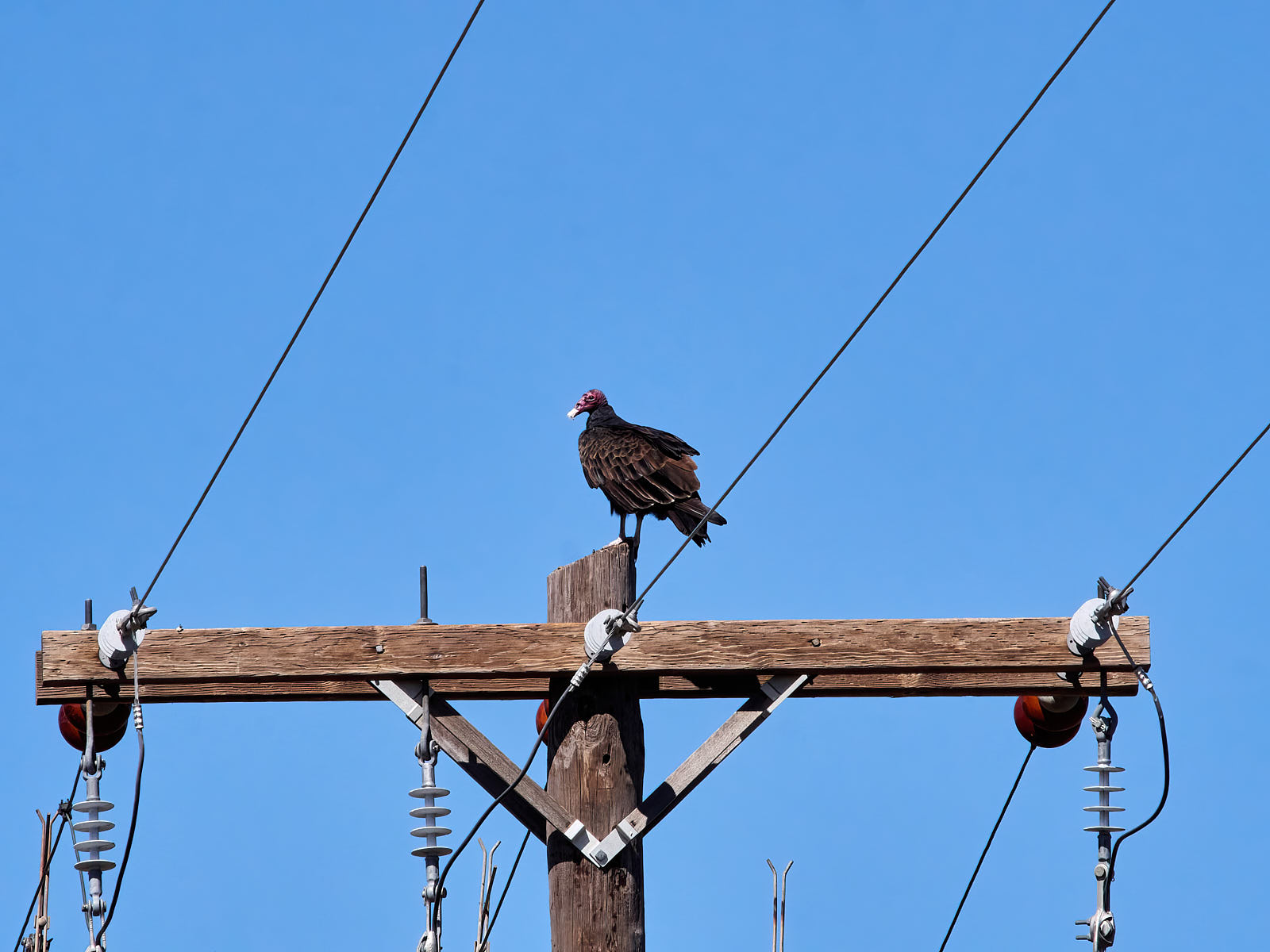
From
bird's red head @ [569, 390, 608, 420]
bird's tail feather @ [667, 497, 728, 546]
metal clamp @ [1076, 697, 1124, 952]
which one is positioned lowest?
metal clamp @ [1076, 697, 1124, 952]

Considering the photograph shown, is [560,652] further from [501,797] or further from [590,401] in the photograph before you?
[590,401]

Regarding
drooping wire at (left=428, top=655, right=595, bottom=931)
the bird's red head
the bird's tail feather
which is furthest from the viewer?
the bird's red head

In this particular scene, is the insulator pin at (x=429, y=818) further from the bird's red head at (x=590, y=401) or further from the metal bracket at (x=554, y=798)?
the bird's red head at (x=590, y=401)

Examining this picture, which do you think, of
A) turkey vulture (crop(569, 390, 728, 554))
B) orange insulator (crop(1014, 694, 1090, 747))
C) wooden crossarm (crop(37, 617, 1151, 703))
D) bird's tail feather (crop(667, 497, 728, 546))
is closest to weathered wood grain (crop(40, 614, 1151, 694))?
wooden crossarm (crop(37, 617, 1151, 703))

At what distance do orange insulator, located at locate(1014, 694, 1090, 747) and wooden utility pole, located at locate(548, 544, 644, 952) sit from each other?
56.9 inches

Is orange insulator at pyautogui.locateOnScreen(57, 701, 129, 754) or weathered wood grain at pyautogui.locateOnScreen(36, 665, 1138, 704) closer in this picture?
weathered wood grain at pyautogui.locateOnScreen(36, 665, 1138, 704)

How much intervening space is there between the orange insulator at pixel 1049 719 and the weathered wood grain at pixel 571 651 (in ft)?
1.75

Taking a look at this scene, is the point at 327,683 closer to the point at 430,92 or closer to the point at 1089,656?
the point at 430,92

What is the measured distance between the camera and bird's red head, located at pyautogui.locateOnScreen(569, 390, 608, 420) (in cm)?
926

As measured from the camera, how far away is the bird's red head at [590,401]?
9258 millimetres

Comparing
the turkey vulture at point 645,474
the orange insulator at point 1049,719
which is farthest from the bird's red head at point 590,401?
the orange insulator at point 1049,719

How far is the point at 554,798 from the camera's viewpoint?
459cm

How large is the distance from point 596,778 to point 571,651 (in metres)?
0.41

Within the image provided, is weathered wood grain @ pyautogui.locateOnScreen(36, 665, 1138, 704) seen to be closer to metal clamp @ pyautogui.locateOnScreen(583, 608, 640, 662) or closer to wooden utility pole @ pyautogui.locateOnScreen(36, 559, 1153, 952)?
wooden utility pole @ pyautogui.locateOnScreen(36, 559, 1153, 952)
